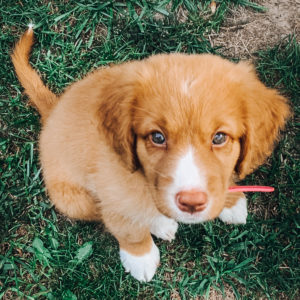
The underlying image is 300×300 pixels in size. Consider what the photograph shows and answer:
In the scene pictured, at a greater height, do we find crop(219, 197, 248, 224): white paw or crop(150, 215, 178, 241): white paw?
crop(219, 197, 248, 224): white paw

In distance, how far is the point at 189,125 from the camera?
2.11 metres

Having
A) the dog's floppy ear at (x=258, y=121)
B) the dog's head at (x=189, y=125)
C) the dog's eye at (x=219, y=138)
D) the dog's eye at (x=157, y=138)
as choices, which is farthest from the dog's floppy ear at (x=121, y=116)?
the dog's floppy ear at (x=258, y=121)

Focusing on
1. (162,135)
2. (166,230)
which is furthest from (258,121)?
(166,230)

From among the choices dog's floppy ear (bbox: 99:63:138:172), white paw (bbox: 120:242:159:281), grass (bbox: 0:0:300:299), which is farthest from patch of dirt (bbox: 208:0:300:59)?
white paw (bbox: 120:242:159:281)

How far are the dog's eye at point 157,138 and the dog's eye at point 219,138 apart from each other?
291 mm

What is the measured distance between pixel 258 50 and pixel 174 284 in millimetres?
2453

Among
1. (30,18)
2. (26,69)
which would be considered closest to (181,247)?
(26,69)

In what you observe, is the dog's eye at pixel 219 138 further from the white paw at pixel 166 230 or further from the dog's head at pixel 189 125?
the white paw at pixel 166 230

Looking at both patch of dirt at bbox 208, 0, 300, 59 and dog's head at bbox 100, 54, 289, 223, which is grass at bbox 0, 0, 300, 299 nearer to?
patch of dirt at bbox 208, 0, 300, 59

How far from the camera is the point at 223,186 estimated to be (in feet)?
7.59

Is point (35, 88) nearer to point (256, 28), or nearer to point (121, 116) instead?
point (121, 116)

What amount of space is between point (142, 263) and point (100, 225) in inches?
23.9

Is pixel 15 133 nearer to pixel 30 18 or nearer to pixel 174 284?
pixel 30 18

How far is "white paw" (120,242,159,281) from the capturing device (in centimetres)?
338
